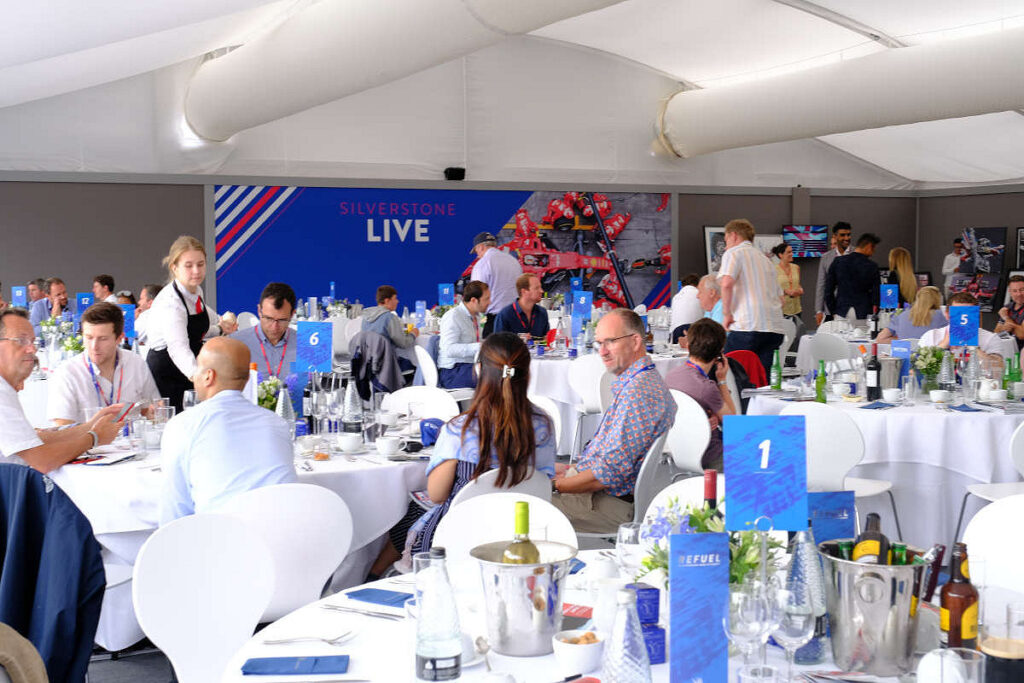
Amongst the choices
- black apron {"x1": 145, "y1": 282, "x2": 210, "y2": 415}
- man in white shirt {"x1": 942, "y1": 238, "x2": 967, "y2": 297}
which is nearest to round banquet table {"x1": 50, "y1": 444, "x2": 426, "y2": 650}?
black apron {"x1": 145, "y1": 282, "x2": 210, "y2": 415}

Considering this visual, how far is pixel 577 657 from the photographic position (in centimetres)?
197

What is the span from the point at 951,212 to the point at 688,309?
800cm

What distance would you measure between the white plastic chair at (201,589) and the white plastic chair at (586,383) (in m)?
4.82

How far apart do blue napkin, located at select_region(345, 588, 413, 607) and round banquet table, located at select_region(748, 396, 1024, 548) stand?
3185mm

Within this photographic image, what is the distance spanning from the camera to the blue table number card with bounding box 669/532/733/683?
1793mm

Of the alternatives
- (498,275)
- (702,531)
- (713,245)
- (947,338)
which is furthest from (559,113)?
(702,531)

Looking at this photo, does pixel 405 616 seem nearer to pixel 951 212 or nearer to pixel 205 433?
pixel 205 433

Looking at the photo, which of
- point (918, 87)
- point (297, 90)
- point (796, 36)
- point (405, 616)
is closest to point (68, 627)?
point (405, 616)

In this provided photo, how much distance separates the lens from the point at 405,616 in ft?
7.79

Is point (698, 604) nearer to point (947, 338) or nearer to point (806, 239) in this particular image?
point (947, 338)

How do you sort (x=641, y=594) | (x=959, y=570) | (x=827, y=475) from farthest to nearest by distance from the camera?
(x=827, y=475) → (x=641, y=594) → (x=959, y=570)

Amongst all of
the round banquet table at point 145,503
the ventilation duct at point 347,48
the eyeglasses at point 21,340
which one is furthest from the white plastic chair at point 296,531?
the ventilation duct at point 347,48

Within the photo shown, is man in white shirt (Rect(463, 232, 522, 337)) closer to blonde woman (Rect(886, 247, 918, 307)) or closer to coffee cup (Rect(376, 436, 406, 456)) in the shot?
blonde woman (Rect(886, 247, 918, 307))

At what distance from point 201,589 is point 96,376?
102 inches
